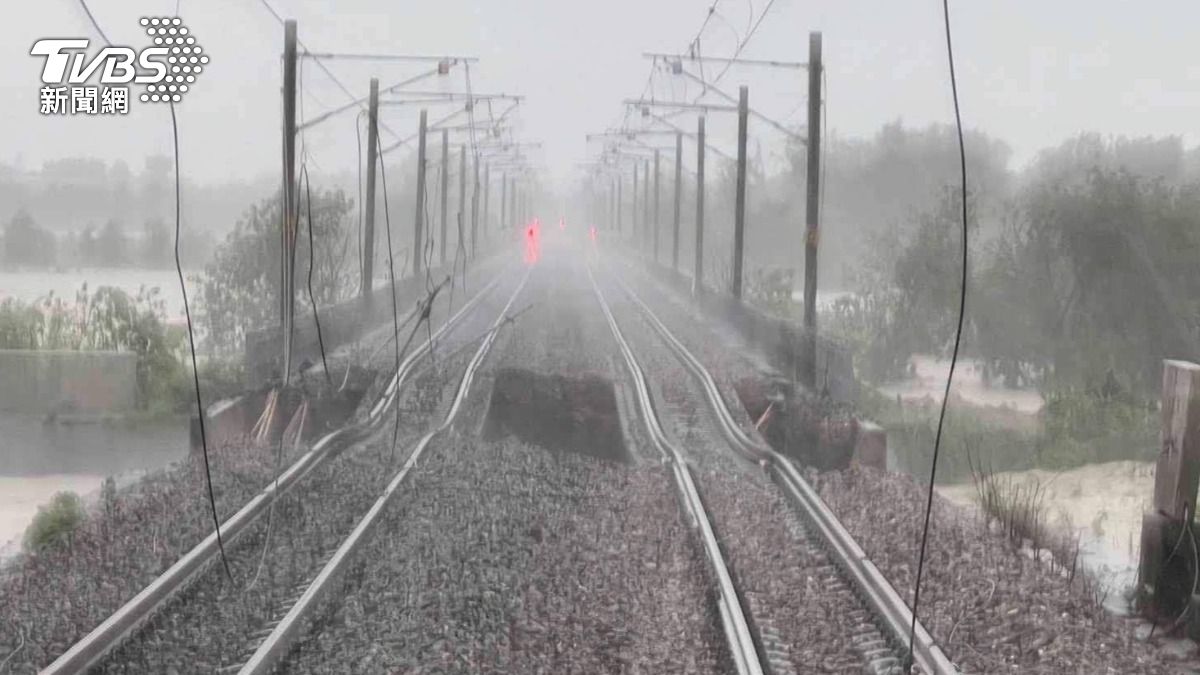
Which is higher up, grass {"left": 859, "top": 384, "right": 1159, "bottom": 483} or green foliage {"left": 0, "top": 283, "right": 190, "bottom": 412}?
green foliage {"left": 0, "top": 283, "right": 190, "bottom": 412}

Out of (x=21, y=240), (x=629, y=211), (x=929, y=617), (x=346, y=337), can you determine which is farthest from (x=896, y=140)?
(x=629, y=211)

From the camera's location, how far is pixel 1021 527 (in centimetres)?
968

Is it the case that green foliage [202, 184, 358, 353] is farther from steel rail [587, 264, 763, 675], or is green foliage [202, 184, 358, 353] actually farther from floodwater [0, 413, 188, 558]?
steel rail [587, 264, 763, 675]

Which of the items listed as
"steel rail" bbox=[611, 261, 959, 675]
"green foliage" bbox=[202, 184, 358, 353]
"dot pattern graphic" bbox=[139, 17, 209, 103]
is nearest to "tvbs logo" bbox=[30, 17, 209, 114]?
"dot pattern graphic" bbox=[139, 17, 209, 103]

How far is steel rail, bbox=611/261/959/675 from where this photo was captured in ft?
20.6

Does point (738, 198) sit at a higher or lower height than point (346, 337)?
higher

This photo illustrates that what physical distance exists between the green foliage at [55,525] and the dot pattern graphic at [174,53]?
306 centimetres

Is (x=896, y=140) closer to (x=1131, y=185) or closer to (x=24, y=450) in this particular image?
(x=1131, y=185)

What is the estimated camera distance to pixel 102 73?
26.2 feet

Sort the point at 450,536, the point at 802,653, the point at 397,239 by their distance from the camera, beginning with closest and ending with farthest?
the point at 802,653 < the point at 450,536 < the point at 397,239

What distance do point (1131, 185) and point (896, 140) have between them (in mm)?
27448

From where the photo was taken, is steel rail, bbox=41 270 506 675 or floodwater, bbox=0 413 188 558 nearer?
steel rail, bbox=41 270 506 675

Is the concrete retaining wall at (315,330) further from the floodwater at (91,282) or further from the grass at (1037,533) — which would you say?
the grass at (1037,533)

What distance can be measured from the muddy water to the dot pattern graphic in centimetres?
702
